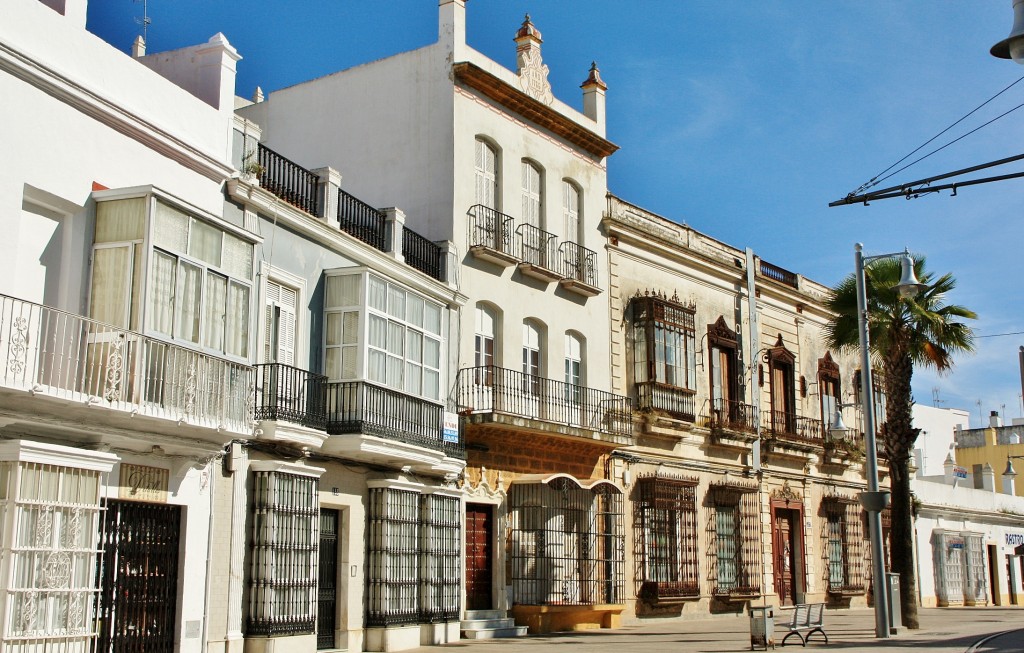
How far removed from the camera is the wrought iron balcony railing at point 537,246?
80.6ft

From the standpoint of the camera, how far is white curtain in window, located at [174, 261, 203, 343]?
14.5 meters

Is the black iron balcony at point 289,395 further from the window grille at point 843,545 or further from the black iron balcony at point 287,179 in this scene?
the window grille at point 843,545

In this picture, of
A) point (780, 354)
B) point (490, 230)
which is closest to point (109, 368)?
point (490, 230)

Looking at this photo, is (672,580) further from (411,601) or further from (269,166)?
(269,166)

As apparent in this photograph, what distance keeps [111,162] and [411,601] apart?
9421 millimetres

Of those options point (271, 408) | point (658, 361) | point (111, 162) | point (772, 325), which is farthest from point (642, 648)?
point (772, 325)

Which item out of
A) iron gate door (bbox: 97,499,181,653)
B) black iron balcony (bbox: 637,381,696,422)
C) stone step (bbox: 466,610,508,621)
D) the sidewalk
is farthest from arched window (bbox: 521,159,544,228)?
iron gate door (bbox: 97,499,181,653)

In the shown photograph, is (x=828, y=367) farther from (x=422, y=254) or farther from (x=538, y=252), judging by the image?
(x=422, y=254)

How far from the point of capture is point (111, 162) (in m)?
14.7

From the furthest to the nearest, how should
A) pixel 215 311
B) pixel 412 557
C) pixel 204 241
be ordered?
pixel 412 557
pixel 215 311
pixel 204 241

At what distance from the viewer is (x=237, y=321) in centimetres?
1557

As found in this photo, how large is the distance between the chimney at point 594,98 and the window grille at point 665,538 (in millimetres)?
8710

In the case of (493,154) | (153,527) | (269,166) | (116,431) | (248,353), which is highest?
(493,154)

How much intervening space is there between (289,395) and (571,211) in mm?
11016
